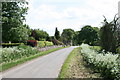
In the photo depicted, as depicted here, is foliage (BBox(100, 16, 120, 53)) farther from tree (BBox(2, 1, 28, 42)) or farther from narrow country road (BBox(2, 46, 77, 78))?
tree (BBox(2, 1, 28, 42))

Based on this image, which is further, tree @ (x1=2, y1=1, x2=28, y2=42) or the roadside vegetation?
tree @ (x1=2, y1=1, x2=28, y2=42)

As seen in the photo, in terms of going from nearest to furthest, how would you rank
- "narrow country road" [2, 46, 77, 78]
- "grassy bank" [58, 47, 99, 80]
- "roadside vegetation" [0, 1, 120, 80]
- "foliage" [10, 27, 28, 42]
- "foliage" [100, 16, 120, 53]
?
"roadside vegetation" [0, 1, 120, 80]
"grassy bank" [58, 47, 99, 80]
"narrow country road" [2, 46, 77, 78]
"foliage" [100, 16, 120, 53]
"foliage" [10, 27, 28, 42]

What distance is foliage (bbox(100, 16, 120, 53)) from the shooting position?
54.2 ft

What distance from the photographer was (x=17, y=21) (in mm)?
21016

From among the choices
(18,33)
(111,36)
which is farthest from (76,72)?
(18,33)

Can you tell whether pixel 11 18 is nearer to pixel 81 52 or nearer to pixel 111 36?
pixel 81 52

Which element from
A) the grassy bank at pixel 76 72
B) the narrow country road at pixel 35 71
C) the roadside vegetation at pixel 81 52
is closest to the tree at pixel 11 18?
the roadside vegetation at pixel 81 52

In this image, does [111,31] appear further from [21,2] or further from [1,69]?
[21,2]

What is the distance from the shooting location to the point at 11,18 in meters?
20.7

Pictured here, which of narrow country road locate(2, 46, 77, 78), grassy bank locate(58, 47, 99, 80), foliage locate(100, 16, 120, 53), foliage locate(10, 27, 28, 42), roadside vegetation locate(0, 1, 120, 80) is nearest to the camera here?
roadside vegetation locate(0, 1, 120, 80)

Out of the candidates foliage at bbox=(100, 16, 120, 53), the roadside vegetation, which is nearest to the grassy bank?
the roadside vegetation

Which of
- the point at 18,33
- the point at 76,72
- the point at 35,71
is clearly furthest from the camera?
the point at 18,33

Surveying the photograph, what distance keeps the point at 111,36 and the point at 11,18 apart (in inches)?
507

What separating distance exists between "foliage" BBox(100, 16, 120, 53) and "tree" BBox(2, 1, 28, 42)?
1130cm
